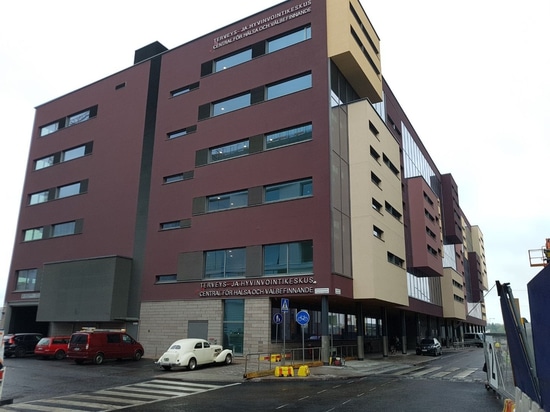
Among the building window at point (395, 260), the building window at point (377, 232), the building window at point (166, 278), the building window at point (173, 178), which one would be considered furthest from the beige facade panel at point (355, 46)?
the building window at point (166, 278)

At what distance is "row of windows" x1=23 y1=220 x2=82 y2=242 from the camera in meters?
40.6

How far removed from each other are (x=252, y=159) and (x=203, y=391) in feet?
60.9

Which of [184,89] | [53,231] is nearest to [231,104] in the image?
[184,89]

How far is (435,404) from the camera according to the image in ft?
43.1

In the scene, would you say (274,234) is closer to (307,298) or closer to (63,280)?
(307,298)

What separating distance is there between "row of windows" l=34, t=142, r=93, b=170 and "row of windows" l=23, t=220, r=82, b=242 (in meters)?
6.64

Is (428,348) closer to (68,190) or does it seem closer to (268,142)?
(268,142)

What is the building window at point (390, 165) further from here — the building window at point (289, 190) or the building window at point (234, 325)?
the building window at point (234, 325)

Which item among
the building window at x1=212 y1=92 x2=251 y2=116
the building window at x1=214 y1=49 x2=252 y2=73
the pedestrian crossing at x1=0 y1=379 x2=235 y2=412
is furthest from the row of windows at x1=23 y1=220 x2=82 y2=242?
the pedestrian crossing at x1=0 y1=379 x2=235 y2=412

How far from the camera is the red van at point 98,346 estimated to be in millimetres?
26172

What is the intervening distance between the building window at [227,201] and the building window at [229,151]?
296 cm

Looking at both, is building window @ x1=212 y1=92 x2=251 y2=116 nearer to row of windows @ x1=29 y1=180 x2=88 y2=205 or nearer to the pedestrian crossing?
row of windows @ x1=29 y1=180 x2=88 y2=205

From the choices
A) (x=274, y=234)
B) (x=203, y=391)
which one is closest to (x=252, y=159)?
(x=274, y=234)

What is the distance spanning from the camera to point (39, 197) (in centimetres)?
4509
